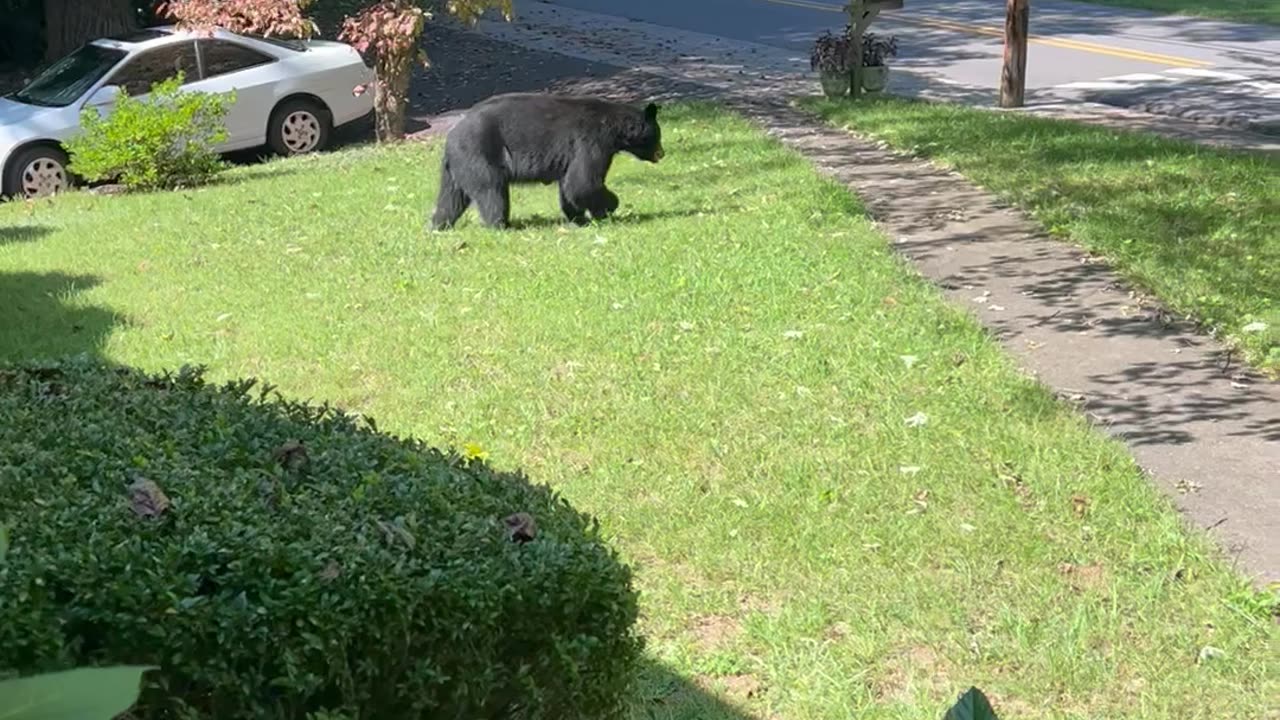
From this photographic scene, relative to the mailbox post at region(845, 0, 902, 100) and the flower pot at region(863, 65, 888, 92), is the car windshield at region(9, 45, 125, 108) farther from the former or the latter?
the flower pot at region(863, 65, 888, 92)

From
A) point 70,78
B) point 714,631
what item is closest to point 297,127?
point 70,78

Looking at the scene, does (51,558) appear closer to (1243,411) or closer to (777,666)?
(777,666)

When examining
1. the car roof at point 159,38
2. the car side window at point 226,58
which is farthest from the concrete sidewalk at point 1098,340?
the car roof at point 159,38

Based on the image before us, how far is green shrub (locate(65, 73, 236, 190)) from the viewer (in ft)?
48.2

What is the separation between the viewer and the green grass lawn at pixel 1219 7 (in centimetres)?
2556

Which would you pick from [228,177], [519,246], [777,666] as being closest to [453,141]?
[519,246]

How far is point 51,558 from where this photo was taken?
9.53ft

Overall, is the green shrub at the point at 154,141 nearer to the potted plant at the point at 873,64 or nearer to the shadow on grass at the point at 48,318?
the shadow on grass at the point at 48,318

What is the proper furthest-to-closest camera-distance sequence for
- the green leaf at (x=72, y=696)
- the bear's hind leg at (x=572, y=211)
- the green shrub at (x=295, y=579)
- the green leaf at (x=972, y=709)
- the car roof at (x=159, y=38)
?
the car roof at (x=159, y=38) < the bear's hind leg at (x=572, y=211) < the green shrub at (x=295, y=579) < the green leaf at (x=972, y=709) < the green leaf at (x=72, y=696)

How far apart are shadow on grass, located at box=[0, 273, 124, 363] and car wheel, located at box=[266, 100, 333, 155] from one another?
7080 millimetres

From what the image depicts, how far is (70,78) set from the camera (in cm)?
1700

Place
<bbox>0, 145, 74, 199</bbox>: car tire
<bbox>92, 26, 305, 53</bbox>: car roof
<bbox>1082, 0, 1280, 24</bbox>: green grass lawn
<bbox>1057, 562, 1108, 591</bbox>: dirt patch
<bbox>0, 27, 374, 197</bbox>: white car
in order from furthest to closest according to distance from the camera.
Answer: <bbox>1082, 0, 1280, 24</bbox>: green grass lawn, <bbox>92, 26, 305, 53</bbox>: car roof, <bbox>0, 27, 374, 197</bbox>: white car, <bbox>0, 145, 74, 199</bbox>: car tire, <bbox>1057, 562, 1108, 591</bbox>: dirt patch

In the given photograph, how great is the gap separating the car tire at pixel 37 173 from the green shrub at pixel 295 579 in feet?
42.3

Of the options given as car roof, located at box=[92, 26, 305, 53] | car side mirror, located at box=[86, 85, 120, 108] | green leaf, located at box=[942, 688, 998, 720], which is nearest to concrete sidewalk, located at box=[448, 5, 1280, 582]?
green leaf, located at box=[942, 688, 998, 720]
